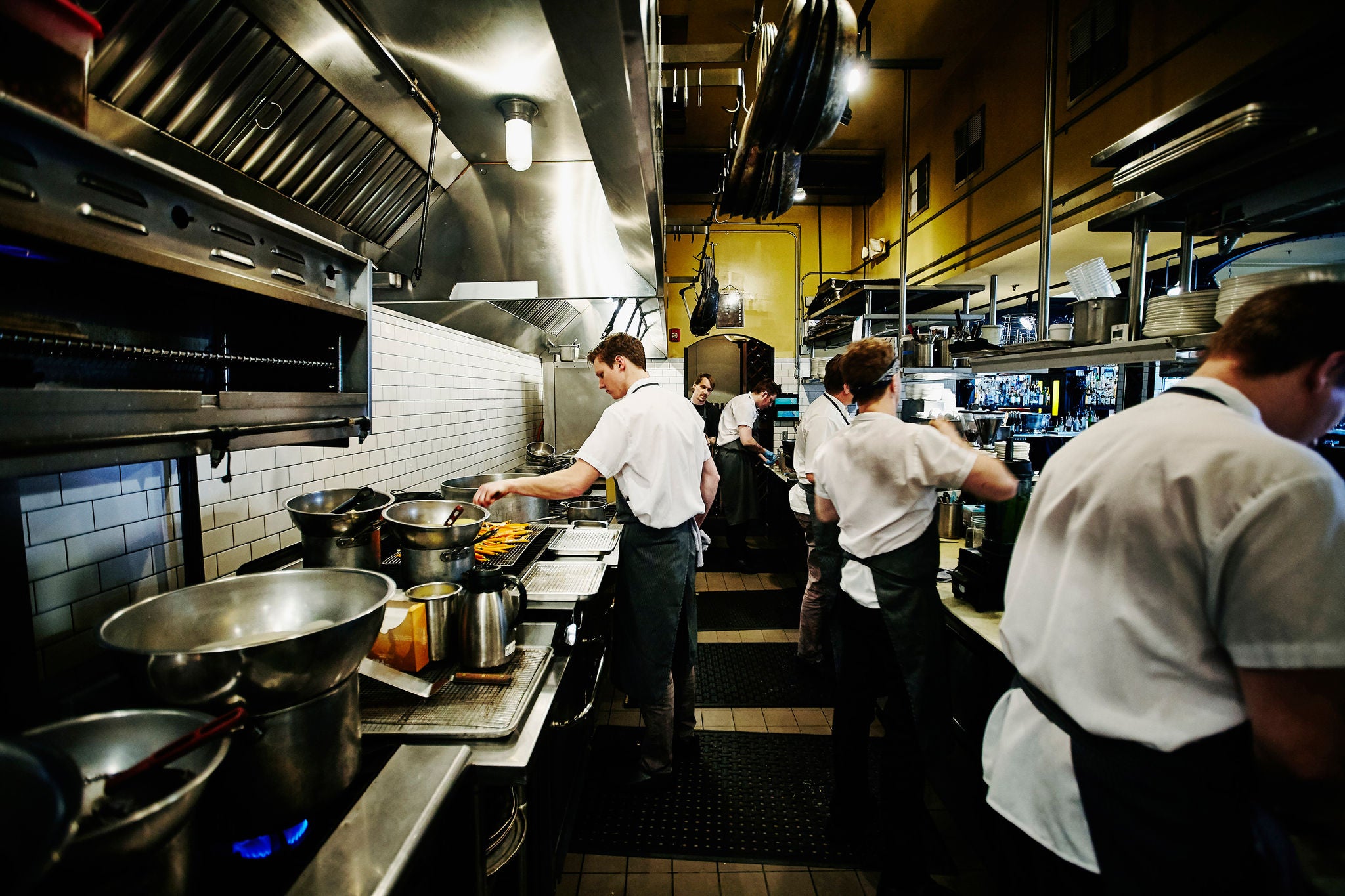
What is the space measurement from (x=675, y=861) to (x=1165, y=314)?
276 centimetres

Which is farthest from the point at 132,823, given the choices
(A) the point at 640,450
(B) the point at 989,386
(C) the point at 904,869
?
(B) the point at 989,386

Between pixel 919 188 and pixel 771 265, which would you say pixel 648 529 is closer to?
pixel 919 188

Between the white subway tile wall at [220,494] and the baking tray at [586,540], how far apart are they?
A: 0.98 m

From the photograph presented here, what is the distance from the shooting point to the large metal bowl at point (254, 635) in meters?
0.84

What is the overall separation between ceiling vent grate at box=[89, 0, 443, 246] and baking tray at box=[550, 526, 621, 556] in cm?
170

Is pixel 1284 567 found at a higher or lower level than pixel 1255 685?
higher

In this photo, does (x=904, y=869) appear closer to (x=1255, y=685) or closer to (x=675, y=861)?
(x=675, y=861)

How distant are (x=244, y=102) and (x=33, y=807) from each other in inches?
70.8

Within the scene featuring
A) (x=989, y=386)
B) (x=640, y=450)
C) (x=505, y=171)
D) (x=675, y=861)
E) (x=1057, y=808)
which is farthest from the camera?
(x=989, y=386)

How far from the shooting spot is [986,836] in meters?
1.99

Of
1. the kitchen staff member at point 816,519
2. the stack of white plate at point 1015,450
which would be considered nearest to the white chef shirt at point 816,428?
the kitchen staff member at point 816,519

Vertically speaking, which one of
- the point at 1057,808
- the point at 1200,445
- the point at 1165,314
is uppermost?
the point at 1165,314

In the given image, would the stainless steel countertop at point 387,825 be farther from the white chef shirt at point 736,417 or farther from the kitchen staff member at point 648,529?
the white chef shirt at point 736,417

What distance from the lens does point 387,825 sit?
101 centimetres
